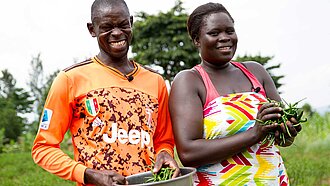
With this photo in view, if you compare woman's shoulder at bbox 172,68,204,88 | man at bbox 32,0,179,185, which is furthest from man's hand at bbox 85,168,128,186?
woman's shoulder at bbox 172,68,204,88

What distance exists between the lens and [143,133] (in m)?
2.21

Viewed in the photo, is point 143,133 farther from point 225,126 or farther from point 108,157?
point 225,126

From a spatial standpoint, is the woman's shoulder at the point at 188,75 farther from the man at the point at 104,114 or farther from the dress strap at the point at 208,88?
the man at the point at 104,114

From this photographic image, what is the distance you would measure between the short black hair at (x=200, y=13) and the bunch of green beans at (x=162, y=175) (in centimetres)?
74

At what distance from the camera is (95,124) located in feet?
7.05

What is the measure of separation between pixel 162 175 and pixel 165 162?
9cm

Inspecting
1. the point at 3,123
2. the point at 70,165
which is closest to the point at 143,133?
the point at 70,165

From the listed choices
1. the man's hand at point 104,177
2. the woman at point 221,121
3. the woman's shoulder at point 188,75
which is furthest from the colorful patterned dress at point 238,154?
the man's hand at point 104,177

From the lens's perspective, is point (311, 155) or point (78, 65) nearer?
point (78, 65)

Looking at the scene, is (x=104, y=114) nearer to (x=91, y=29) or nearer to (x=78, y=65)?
→ (x=78, y=65)

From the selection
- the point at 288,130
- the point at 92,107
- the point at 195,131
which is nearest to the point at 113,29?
the point at 92,107

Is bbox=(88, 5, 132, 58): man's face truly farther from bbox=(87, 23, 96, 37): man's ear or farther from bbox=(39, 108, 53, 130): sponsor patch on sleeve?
bbox=(39, 108, 53, 130): sponsor patch on sleeve

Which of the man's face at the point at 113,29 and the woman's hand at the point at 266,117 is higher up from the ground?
the man's face at the point at 113,29

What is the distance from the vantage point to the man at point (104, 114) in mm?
2111
